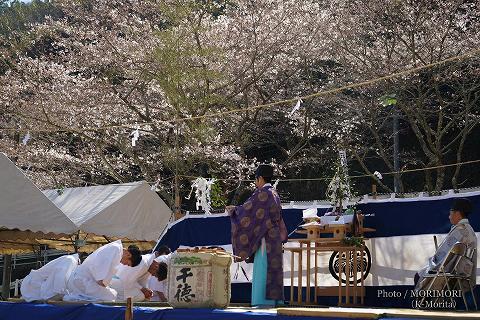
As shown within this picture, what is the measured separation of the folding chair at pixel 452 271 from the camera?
17.8 feet

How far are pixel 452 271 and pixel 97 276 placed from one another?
123 inches

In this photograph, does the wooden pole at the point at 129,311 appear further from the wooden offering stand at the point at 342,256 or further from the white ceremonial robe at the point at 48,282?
the wooden offering stand at the point at 342,256

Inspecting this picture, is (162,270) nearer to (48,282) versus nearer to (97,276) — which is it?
(97,276)

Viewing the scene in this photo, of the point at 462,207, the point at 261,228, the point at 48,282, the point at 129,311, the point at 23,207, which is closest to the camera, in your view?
the point at 129,311

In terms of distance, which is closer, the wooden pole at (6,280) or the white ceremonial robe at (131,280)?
the white ceremonial robe at (131,280)

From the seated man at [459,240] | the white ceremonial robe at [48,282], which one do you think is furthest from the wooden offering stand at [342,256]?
the white ceremonial robe at [48,282]

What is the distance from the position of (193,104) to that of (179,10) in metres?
2.03

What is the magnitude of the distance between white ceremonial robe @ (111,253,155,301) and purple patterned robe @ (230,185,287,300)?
1.59 meters

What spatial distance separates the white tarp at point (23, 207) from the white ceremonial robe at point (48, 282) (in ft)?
4.24

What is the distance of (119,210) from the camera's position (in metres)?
10.7

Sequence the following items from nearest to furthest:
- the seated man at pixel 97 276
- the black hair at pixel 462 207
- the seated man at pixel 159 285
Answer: the black hair at pixel 462 207 < the seated man at pixel 97 276 < the seated man at pixel 159 285

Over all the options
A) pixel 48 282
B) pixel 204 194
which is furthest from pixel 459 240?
pixel 204 194

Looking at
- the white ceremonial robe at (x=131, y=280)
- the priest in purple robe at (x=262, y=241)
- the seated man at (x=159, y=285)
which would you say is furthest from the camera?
the seated man at (x=159, y=285)

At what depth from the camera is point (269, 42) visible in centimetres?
1461
